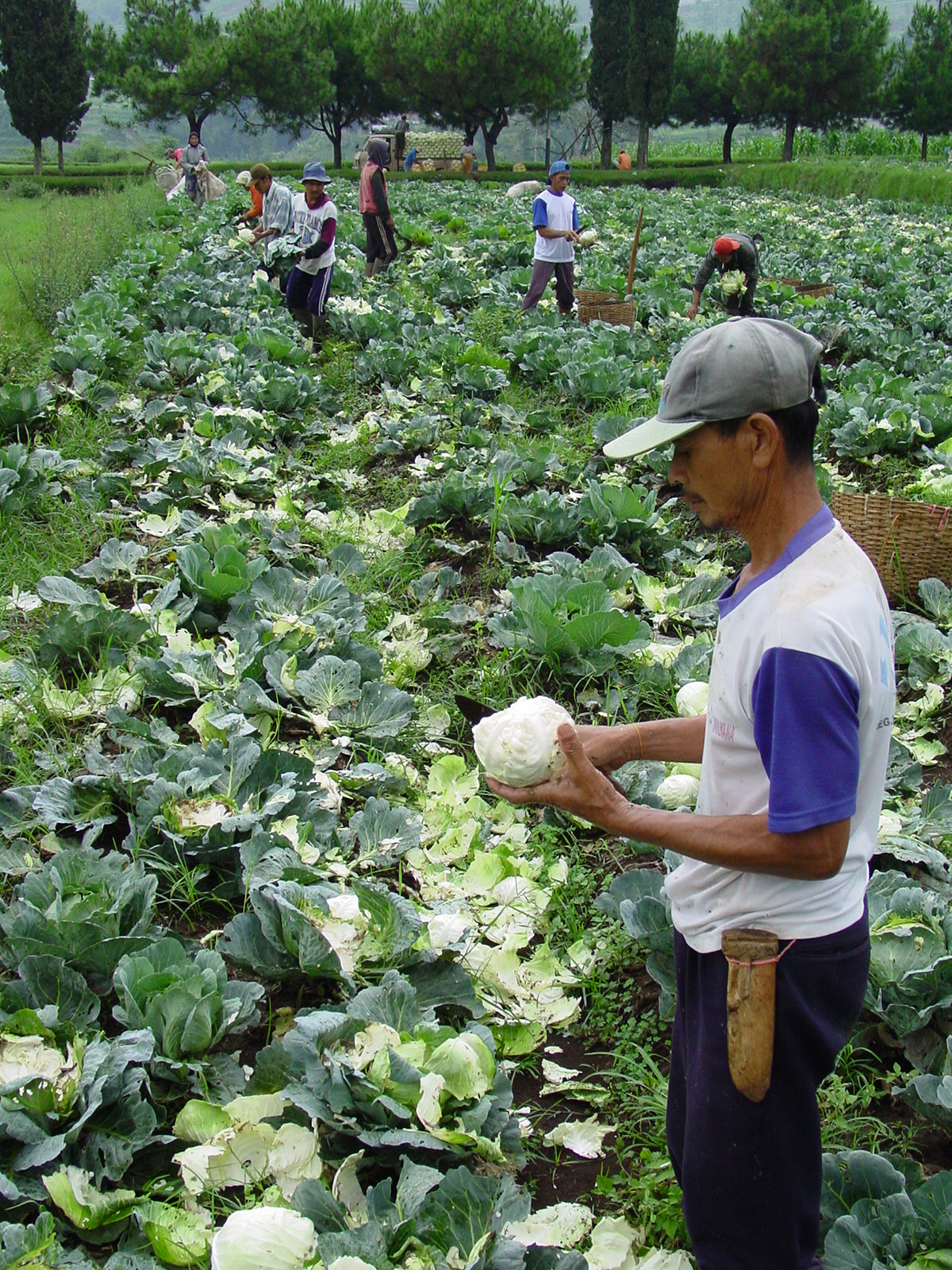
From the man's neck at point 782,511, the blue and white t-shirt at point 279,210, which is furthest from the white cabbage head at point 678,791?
the blue and white t-shirt at point 279,210

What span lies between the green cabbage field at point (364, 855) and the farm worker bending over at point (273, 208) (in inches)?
176

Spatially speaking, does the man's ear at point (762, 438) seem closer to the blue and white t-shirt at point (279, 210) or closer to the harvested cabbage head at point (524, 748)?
the harvested cabbage head at point (524, 748)

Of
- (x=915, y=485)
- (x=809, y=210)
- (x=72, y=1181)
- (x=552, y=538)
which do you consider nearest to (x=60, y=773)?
(x=72, y=1181)

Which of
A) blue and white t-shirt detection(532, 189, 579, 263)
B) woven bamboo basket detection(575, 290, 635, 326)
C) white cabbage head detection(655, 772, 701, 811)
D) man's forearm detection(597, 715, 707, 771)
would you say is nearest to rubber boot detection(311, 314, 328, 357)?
blue and white t-shirt detection(532, 189, 579, 263)

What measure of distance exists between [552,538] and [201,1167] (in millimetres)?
3377

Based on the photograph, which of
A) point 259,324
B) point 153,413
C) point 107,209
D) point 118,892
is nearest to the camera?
point 118,892

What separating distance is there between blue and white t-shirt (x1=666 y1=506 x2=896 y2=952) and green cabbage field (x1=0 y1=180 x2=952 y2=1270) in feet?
2.28

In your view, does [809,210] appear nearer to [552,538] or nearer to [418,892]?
[552,538]

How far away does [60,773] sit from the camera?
10.5ft

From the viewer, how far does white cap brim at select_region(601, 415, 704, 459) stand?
1.46m

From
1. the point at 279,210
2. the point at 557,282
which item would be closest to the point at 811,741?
the point at 557,282

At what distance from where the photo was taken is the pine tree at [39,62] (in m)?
39.2

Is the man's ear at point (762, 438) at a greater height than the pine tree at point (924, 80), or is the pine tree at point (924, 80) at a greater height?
the pine tree at point (924, 80)

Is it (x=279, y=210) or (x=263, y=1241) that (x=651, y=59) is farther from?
(x=263, y=1241)
